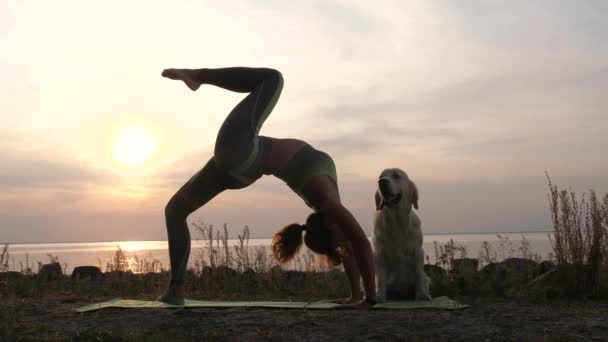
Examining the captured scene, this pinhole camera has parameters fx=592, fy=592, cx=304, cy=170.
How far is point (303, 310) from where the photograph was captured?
15.7 ft

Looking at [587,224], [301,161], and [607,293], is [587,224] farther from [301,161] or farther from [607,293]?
[301,161]

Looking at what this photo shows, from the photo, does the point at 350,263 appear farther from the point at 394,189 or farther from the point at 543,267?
the point at 543,267

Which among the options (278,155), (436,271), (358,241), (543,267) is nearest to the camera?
(358,241)

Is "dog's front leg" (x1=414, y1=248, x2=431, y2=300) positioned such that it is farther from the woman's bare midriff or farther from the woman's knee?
the woman's knee

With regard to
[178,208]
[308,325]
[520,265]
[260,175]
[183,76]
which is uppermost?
[183,76]

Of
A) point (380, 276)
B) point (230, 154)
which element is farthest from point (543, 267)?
point (230, 154)

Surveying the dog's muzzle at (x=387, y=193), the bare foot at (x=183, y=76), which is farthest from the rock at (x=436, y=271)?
the bare foot at (x=183, y=76)

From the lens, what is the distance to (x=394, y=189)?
5789 millimetres

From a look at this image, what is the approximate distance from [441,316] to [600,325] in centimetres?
104

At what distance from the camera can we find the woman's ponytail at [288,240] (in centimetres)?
547

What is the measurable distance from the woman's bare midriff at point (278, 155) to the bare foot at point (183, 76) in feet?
2.88

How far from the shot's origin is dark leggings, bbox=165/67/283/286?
15.8 feet

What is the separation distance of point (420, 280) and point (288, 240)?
140 centimetres

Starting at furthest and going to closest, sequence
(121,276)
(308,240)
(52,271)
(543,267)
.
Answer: (52,271)
(121,276)
(543,267)
(308,240)
